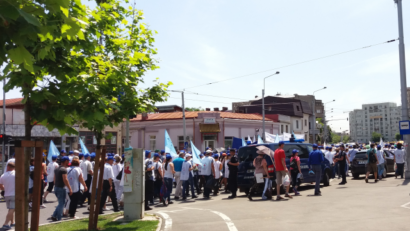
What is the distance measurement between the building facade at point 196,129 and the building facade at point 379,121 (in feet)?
475

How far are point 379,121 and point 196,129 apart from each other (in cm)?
16570

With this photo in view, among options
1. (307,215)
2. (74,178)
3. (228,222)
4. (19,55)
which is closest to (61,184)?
(74,178)

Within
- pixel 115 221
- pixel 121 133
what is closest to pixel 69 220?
pixel 115 221

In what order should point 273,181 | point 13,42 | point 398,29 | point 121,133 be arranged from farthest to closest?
point 121,133
point 398,29
point 273,181
point 13,42

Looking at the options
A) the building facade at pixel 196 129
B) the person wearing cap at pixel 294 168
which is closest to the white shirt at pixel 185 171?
the person wearing cap at pixel 294 168

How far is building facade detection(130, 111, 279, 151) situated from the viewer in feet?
154

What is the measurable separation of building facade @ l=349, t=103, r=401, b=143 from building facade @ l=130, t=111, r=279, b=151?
145m

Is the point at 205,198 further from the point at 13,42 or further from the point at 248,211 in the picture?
the point at 13,42

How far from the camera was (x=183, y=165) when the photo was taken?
15500mm

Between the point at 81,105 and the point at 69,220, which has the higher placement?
the point at 81,105

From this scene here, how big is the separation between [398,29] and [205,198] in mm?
12286

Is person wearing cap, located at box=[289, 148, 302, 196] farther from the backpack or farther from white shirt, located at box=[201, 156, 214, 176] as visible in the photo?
the backpack

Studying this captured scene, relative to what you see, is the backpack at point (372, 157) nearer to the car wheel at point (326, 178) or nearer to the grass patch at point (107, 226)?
the car wheel at point (326, 178)

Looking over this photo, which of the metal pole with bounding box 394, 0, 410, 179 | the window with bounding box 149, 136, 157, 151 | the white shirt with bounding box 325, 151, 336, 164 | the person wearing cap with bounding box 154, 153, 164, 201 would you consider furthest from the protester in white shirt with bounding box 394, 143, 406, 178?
the window with bounding box 149, 136, 157, 151
